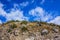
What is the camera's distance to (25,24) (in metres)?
27.6

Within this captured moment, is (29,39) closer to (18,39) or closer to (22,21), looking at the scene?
(18,39)

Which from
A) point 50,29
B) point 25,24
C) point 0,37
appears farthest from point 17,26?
point 50,29

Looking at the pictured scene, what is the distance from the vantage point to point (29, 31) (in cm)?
2606

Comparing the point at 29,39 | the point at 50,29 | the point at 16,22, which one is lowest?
the point at 29,39

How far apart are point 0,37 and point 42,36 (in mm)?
5614

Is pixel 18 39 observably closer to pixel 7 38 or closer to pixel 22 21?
pixel 7 38

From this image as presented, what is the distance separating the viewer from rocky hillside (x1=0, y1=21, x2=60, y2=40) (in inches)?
988

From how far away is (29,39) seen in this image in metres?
24.6

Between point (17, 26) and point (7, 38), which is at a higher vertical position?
point (17, 26)

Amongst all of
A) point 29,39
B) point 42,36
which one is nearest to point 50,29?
point 42,36

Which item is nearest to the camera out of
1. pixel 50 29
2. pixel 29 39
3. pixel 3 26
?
pixel 29 39

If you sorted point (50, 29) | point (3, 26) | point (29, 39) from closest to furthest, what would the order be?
point (29, 39), point (50, 29), point (3, 26)

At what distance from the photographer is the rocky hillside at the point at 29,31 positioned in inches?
988

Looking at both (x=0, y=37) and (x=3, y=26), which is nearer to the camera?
(x=0, y=37)
